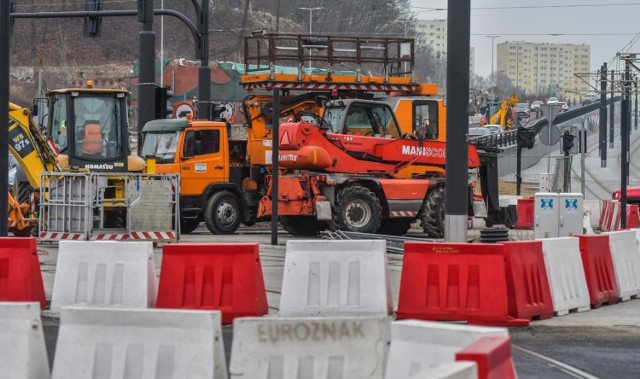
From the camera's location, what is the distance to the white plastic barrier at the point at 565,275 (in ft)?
47.1

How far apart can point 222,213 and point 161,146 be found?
2.00 meters

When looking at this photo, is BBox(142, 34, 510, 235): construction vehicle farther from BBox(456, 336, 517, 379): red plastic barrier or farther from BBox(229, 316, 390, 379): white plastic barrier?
BBox(456, 336, 517, 379): red plastic barrier

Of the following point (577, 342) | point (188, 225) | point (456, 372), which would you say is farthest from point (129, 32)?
point (456, 372)

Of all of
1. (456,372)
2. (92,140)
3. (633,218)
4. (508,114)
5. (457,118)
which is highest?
(508,114)

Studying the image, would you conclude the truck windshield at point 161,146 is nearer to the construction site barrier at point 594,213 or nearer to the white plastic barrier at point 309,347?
the construction site barrier at point 594,213

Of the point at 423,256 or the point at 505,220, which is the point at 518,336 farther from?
the point at 505,220

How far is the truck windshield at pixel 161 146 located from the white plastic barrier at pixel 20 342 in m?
19.1

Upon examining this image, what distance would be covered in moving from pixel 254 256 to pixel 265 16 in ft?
326

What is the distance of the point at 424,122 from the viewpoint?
29.0m

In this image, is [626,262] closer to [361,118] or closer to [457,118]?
[457,118]

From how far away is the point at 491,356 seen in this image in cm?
579

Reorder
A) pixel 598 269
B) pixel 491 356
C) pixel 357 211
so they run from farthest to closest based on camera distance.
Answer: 1. pixel 357 211
2. pixel 598 269
3. pixel 491 356

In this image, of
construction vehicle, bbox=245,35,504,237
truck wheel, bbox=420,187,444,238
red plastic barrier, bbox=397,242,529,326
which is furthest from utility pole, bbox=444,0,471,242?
truck wheel, bbox=420,187,444,238

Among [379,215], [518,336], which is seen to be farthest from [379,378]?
[379,215]
